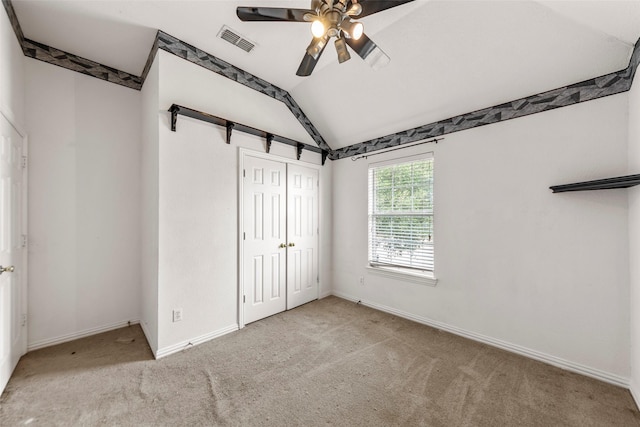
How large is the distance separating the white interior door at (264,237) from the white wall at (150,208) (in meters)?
0.91

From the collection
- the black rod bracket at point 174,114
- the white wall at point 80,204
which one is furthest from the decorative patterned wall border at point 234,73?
the white wall at point 80,204

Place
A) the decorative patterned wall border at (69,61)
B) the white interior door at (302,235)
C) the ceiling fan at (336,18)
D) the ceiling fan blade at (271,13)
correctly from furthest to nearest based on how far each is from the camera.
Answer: the white interior door at (302,235) → the decorative patterned wall border at (69,61) → the ceiling fan blade at (271,13) → the ceiling fan at (336,18)

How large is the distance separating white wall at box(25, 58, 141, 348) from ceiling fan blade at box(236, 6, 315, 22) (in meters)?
2.23

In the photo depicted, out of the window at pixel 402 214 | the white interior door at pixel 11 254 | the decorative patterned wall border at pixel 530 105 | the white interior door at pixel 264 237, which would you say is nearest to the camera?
the white interior door at pixel 11 254

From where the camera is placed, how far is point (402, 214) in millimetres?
3438

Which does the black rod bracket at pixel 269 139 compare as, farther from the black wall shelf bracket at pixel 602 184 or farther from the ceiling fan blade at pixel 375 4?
the black wall shelf bracket at pixel 602 184

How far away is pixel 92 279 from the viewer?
112 inches

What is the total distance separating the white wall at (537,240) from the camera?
2082 millimetres

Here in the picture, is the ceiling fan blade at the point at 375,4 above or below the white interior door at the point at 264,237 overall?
above

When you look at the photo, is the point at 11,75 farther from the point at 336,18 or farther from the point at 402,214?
the point at 402,214

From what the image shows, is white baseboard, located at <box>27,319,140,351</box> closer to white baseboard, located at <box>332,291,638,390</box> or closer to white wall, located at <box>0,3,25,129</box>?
white wall, located at <box>0,3,25,129</box>

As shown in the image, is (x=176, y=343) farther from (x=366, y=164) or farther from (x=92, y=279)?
(x=366, y=164)

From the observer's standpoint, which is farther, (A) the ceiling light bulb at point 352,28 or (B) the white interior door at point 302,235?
(B) the white interior door at point 302,235

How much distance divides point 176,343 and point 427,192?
3.27 m
